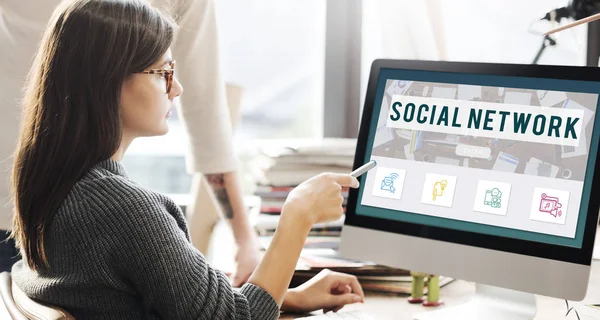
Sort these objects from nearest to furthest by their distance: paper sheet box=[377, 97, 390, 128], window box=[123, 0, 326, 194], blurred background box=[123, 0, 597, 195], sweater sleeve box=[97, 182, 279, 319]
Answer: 1. sweater sleeve box=[97, 182, 279, 319]
2. paper sheet box=[377, 97, 390, 128]
3. blurred background box=[123, 0, 597, 195]
4. window box=[123, 0, 326, 194]

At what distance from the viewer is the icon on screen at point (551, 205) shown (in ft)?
3.79

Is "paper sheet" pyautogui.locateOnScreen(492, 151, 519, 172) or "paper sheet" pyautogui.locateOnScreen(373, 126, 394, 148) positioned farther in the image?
"paper sheet" pyautogui.locateOnScreen(373, 126, 394, 148)

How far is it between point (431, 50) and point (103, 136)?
1151mm

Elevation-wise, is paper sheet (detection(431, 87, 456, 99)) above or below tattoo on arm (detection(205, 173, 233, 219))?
above

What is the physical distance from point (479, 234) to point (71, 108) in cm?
68

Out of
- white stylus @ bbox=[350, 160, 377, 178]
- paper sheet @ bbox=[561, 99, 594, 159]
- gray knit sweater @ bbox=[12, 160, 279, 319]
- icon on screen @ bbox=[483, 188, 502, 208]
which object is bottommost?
gray knit sweater @ bbox=[12, 160, 279, 319]

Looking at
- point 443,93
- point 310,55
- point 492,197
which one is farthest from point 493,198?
point 310,55

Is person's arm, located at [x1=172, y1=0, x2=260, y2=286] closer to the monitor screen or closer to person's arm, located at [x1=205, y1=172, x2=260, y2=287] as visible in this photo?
person's arm, located at [x1=205, y1=172, x2=260, y2=287]

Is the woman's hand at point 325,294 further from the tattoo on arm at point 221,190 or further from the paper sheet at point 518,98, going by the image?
the paper sheet at point 518,98

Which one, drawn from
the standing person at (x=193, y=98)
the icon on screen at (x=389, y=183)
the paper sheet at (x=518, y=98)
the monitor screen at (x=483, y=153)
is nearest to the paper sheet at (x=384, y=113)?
the monitor screen at (x=483, y=153)

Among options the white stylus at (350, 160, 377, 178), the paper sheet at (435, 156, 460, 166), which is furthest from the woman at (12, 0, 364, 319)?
the paper sheet at (435, 156, 460, 166)

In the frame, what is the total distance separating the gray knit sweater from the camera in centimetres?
99

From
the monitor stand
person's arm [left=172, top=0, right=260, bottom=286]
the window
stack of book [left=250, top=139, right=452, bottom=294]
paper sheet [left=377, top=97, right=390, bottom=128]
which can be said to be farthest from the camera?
the window

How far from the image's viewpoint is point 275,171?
6.26 feet
